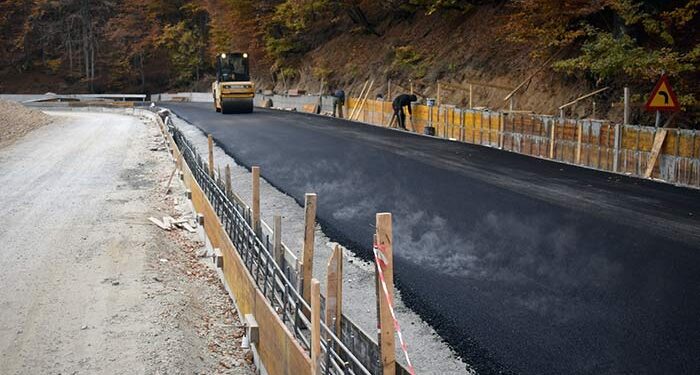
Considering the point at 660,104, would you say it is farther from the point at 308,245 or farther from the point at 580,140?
the point at 308,245

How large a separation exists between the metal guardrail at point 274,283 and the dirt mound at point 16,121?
68.8ft

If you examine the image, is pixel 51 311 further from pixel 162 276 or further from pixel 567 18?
pixel 567 18

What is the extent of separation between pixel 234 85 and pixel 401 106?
37.9ft

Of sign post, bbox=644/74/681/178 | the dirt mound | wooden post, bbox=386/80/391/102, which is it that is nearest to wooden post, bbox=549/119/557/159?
sign post, bbox=644/74/681/178

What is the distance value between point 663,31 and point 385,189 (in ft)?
28.4

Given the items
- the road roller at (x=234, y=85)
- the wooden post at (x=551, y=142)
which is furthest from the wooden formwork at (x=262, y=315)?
the road roller at (x=234, y=85)

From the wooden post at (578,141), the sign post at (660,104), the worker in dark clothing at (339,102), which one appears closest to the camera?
the sign post at (660,104)

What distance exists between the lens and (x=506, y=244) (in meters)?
10.4

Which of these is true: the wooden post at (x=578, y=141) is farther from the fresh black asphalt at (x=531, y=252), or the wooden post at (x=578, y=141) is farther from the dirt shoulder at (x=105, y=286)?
the dirt shoulder at (x=105, y=286)

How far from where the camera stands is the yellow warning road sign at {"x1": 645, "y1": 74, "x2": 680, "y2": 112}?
1498cm

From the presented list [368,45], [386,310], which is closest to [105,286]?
[386,310]

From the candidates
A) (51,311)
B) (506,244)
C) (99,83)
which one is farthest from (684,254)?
(99,83)

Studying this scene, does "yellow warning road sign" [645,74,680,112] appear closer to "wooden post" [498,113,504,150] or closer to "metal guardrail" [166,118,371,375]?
"wooden post" [498,113,504,150]

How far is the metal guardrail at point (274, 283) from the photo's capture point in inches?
207
